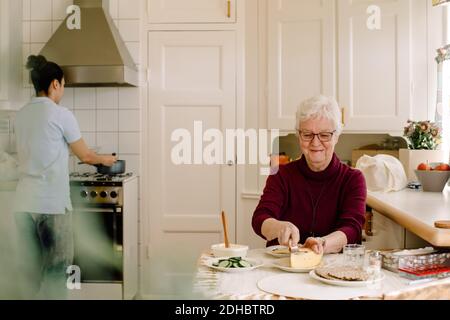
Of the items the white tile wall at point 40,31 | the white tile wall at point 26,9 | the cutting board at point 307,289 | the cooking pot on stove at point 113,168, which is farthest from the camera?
the white tile wall at point 40,31

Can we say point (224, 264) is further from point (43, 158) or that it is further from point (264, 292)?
point (43, 158)

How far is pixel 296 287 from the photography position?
1.69ft

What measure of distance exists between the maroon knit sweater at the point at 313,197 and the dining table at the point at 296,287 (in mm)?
212

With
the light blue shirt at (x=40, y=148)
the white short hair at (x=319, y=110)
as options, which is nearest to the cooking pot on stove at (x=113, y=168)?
the light blue shirt at (x=40, y=148)

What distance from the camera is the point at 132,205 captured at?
153 cm

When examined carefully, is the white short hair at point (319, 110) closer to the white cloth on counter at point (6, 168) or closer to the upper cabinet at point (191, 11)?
the white cloth on counter at point (6, 168)

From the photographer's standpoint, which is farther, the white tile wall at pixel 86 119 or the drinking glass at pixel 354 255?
the white tile wall at pixel 86 119

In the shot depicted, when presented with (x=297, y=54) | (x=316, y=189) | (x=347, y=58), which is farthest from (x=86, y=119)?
(x=316, y=189)

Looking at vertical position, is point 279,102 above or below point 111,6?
below

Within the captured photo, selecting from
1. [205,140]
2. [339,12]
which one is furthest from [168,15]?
[339,12]

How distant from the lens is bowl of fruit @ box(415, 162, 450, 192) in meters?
1.02

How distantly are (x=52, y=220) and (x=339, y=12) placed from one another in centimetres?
99

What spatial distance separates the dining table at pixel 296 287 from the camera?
490mm
